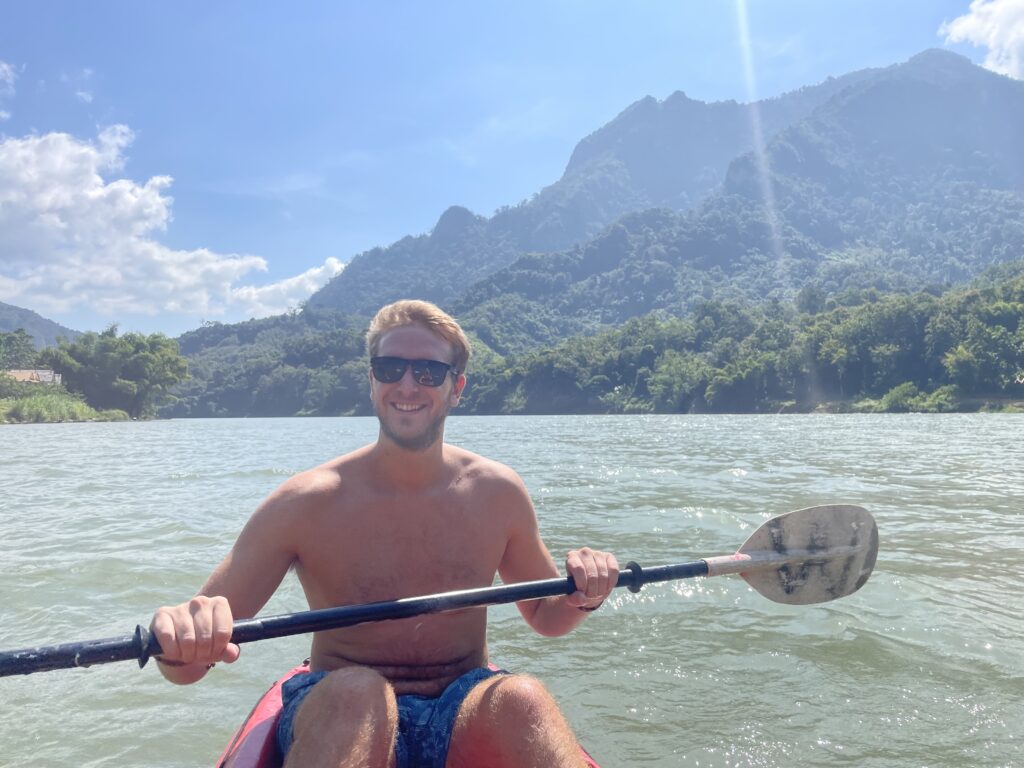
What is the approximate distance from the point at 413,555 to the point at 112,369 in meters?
81.9

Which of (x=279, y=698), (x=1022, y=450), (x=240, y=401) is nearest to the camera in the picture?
(x=279, y=698)

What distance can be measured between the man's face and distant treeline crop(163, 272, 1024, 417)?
4007cm

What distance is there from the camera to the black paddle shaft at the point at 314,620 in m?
2.14

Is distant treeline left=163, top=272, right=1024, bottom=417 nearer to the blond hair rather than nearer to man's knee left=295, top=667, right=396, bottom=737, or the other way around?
the blond hair

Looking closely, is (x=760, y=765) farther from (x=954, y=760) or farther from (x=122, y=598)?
(x=122, y=598)

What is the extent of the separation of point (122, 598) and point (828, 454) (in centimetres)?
1702

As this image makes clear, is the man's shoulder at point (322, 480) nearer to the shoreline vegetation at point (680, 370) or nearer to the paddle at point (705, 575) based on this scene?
the paddle at point (705, 575)

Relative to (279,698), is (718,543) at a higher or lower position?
lower

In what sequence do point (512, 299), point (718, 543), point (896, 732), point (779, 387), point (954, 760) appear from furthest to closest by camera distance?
point (512, 299) < point (779, 387) < point (718, 543) < point (896, 732) < point (954, 760)

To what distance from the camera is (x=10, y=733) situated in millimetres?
4090

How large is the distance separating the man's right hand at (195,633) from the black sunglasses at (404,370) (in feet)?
3.42

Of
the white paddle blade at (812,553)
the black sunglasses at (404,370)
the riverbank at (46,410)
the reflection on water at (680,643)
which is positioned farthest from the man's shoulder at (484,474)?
the riverbank at (46,410)

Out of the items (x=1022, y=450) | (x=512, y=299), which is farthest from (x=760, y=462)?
(x=512, y=299)

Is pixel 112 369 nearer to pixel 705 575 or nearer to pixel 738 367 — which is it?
pixel 738 367
